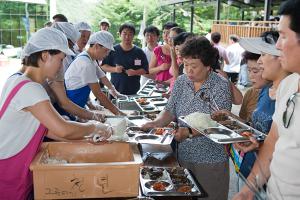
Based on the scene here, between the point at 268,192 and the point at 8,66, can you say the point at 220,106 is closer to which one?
the point at 268,192

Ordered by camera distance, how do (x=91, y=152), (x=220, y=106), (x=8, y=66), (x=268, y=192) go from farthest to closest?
(x=8, y=66)
(x=220, y=106)
(x=91, y=152)
(x=268, y=192)

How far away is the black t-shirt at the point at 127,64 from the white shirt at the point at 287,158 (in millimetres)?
3191

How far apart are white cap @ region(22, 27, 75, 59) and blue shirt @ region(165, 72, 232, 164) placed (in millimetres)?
812

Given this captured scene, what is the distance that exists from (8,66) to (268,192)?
12775mm

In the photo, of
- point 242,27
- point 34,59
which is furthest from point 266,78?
point 242,27

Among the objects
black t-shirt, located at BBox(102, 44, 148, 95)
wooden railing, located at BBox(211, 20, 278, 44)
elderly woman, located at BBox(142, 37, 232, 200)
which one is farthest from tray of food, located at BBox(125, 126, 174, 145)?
wooden railing, located at BBox(211, 20, 278, 44)

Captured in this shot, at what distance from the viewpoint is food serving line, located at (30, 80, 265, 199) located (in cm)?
142

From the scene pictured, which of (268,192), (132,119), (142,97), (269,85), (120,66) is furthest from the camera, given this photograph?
(120,66)

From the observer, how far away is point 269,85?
1946 mm

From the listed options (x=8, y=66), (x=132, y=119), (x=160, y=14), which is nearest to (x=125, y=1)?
(x=160, y=14)

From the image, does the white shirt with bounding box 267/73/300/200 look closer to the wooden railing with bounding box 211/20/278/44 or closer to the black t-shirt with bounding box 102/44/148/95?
the black t-shirt with bounding box 102/44/148/95

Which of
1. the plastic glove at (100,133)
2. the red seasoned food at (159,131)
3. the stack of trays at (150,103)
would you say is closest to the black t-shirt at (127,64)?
the stack of trays at (150,103)

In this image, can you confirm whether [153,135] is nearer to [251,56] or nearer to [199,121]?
[199,121]

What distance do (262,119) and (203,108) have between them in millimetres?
364
